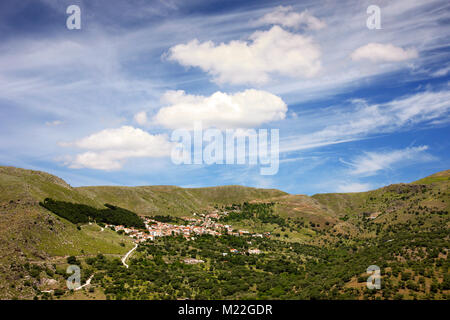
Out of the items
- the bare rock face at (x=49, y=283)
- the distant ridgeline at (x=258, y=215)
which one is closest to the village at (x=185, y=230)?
the distant ridgeline at (x=258, y=215)

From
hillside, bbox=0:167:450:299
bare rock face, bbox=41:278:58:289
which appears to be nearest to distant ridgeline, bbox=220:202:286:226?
hillside, bbox=0:167:450:299

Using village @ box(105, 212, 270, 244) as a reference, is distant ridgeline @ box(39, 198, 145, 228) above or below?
above

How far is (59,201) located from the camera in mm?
103812

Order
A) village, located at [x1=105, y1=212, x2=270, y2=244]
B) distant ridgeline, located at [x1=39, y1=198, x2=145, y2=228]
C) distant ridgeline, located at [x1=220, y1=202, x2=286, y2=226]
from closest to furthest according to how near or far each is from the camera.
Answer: distant ridgeline, located at [x1=39, y1=198, x2=145, y2=228]
village, located at [x1=105, y1=212, x2=270, y2=244]
distant ridgeline, located at [x1=220, y1=202, x2=286, y2=226]

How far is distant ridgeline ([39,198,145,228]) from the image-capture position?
308ft

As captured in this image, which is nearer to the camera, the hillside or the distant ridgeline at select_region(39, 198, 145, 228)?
the hillside

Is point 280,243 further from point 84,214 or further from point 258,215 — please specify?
point 84,214

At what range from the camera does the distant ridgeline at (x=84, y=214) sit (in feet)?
308

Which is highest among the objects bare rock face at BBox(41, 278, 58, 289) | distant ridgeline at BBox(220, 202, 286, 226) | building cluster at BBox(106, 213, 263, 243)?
distant ridgeline at BBox(220, 202, 286, 226)

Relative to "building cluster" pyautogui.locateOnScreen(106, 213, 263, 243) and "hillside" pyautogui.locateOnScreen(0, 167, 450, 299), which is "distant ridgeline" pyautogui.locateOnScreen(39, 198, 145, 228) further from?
"building cluster" pyautogui.locateOnScreen(106, 213, 263, 243)

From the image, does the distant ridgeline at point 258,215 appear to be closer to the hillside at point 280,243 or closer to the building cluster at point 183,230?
the hillside at point 280,243

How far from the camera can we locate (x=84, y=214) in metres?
108
